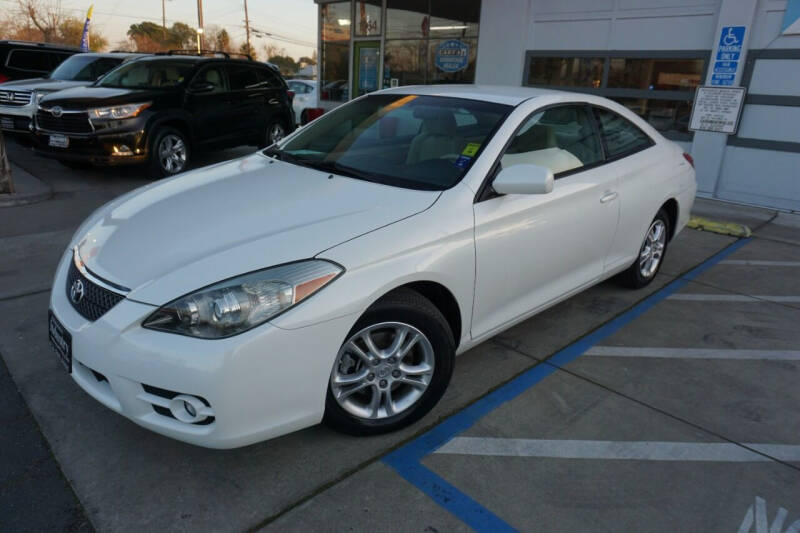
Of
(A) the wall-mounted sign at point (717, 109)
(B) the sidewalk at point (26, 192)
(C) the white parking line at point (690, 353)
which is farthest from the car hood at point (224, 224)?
(A) the wall-mounted sign at point (717, 109)

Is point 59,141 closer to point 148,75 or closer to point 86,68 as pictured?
point 148,75

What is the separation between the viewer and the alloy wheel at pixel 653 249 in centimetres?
469

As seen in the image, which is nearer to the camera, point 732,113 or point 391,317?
point 391,317

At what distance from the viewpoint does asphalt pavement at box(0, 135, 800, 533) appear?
7.68 feet

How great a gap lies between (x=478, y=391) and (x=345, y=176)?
140 cm

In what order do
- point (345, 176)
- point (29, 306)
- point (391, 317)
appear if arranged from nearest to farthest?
point (391, 317)
point (345, 176)
point (29, 306)

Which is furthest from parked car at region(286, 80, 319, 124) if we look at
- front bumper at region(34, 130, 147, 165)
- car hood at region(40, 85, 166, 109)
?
front bumper at region(34, 130, 147, 165)

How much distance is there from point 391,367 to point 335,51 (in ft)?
41.9

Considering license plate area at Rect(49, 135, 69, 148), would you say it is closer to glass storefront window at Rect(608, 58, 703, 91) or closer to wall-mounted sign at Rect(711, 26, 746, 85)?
glass storefront window at Rect(608, 58, 703, 91)

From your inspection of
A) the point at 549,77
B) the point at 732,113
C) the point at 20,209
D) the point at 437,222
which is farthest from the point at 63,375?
the point at 549,77

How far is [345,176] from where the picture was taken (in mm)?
3197

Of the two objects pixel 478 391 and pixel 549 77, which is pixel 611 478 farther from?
pixel 549 77

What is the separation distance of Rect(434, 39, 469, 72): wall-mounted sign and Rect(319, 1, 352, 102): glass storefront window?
284 cm

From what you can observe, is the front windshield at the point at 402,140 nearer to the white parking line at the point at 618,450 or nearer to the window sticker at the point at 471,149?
the window sticker at the point at 471,149
